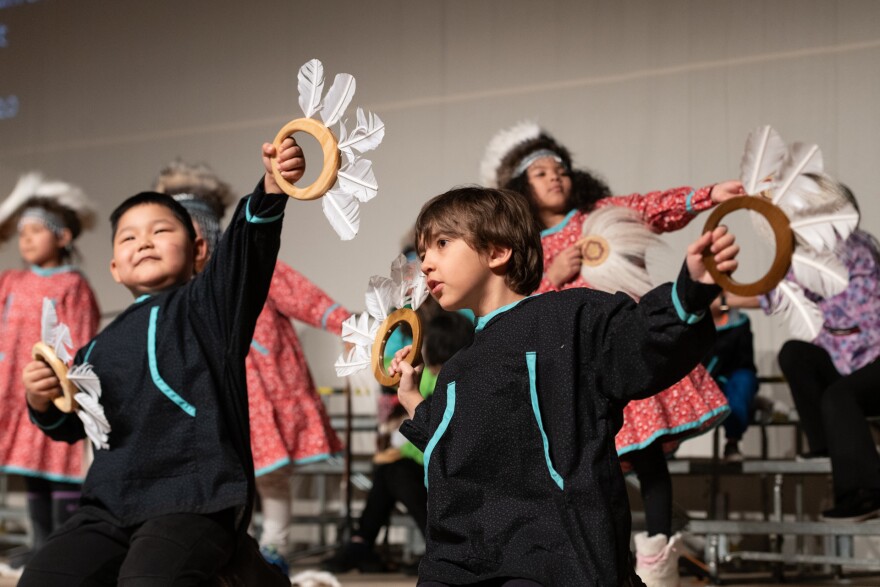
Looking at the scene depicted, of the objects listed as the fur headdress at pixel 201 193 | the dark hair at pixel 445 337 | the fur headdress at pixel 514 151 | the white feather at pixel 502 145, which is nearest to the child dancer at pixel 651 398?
the fur headdress at pixel 514 151

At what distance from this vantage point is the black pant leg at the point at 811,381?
12.1ft

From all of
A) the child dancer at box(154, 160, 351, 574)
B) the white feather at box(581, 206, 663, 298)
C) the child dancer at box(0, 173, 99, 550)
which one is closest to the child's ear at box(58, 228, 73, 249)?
the child dancer at box(0, 173, 99, 550)

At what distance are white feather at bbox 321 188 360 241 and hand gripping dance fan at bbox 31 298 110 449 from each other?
70 cm

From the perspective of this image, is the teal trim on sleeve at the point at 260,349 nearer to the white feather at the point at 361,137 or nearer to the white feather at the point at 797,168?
the white feather at the point at 361,137

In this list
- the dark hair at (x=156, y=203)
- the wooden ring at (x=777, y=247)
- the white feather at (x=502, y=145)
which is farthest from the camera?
the white feather at (x=502, y=145)

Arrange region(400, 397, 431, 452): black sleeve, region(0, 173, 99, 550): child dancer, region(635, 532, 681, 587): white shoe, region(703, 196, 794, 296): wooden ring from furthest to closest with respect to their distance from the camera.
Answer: region(0, 173, 99, 550): child dancer → region(635, 532, 681, 587): white shoe → region(400, 397, 431, 452): black sleeve → region(703, 196, 794, 296): wooden ring

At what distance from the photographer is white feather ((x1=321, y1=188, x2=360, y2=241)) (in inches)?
72.5

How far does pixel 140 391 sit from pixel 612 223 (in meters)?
1.52

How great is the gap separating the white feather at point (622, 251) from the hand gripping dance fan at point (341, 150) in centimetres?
133

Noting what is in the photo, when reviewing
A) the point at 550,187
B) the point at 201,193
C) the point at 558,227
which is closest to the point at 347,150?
the point at 558,227

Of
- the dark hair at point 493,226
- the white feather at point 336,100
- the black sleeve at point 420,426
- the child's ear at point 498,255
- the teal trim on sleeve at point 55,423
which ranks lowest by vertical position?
the teal trim on sleeve at point 55,423

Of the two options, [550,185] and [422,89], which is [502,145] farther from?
[422,89]

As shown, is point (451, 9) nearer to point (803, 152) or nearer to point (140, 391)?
point (140, 391)

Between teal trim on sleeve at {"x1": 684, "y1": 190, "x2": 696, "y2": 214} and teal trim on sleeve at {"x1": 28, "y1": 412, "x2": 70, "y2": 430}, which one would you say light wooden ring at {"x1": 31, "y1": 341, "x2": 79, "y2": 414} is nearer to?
teal trim on sleeve at {"x1": 28, "y1": 412, "x2": 70, "y2": 430}
